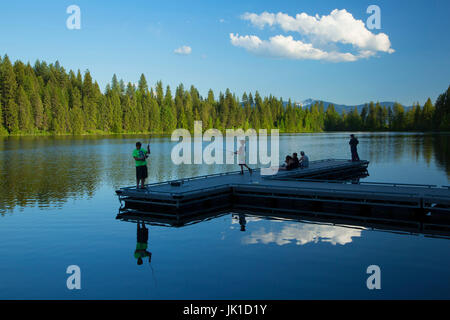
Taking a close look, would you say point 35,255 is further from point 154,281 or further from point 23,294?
point 154,281

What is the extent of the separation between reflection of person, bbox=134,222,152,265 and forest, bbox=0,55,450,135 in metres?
97.8

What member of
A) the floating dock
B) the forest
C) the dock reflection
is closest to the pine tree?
the forest

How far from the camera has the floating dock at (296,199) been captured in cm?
1573

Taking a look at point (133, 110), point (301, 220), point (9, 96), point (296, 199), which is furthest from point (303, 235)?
point (133, 110)

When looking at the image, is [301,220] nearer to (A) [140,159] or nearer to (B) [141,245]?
(B) [141,245]

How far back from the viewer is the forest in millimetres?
104250

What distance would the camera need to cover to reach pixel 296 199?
17.6 meters

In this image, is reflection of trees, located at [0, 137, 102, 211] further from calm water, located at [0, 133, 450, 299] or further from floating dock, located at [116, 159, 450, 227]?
floating dock, located at [116, 159, 450, 227]

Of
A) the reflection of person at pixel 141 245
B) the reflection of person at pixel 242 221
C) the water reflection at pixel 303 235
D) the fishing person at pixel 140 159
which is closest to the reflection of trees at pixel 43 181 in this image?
the fishing person at pixel 140 159

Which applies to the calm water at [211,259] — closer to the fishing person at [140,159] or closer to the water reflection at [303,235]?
the water reflection at [303,235]

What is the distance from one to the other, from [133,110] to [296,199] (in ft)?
413
